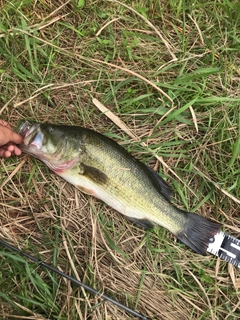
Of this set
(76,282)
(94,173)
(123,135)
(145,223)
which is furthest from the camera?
(123,135)

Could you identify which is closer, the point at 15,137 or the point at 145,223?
the point at 15,137

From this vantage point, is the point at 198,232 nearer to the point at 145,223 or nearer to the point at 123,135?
the point at 145,223

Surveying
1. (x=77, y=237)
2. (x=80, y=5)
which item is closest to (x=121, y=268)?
(x=77, y=237)

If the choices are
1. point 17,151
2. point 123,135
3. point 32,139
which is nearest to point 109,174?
point 123,135

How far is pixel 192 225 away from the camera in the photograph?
11.0ft

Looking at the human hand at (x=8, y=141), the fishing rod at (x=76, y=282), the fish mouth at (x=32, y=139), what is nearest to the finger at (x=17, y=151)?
the human hand at (x=8, y=141)

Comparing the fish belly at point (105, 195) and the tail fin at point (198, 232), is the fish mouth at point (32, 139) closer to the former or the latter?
the fish belly at point (105, 195)

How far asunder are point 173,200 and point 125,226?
52 cm

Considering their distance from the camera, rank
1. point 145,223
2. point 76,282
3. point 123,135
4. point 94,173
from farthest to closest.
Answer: point 123,135 → point 145,223 → point 94,173 → point 76,282

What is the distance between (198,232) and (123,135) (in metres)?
1.14

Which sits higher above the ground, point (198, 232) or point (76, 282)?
point (198, 232)

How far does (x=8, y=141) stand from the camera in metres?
3.16

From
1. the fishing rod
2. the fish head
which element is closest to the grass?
the fishing rod

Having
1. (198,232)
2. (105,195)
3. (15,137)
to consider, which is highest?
(15,137)
